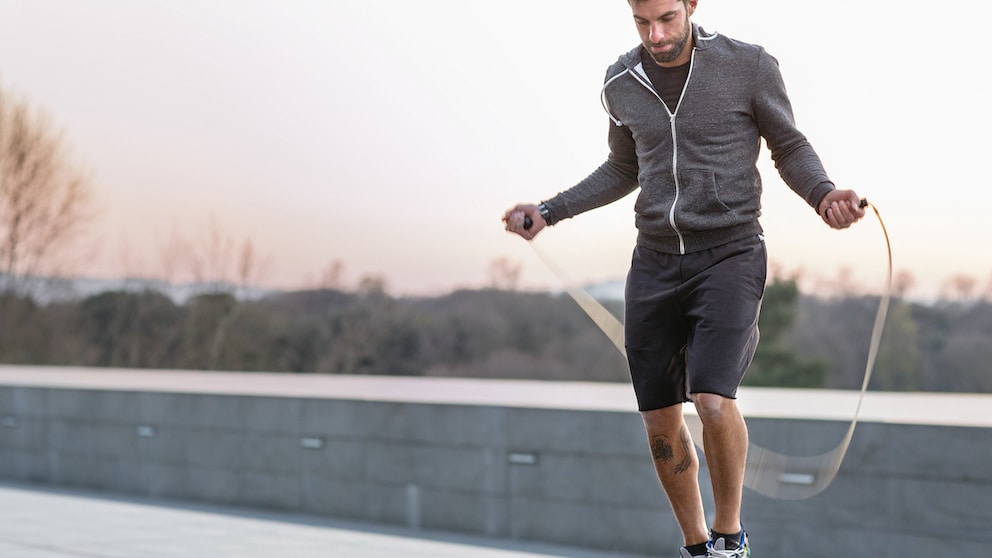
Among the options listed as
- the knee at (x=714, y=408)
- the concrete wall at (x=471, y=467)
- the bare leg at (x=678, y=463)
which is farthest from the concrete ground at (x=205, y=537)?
the knee at (x=714, y=408)

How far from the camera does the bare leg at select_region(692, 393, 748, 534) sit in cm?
333

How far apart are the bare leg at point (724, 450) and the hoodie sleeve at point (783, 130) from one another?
22.6 inches

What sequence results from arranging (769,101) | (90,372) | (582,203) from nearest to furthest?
1. (769,101)
2. (582,203)
3. (90,372)

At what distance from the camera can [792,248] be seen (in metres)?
31.3

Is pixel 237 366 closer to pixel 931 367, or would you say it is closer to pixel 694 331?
pixel 931 367

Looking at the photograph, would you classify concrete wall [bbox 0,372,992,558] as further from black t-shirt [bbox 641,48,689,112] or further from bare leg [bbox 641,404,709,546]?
black t-shirt [bbox 641,48,689,112]

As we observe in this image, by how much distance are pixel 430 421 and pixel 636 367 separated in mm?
3542

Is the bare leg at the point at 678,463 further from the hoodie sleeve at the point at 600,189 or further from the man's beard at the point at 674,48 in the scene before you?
the man's beard at the point at 674,48

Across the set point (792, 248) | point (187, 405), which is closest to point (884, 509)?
point (187, 405)

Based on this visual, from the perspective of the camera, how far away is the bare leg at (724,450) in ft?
10.9

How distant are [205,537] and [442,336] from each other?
24524mm

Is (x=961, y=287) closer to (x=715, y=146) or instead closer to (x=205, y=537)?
(x=205, y=537)

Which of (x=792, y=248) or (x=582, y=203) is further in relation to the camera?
(x=792, y=248)

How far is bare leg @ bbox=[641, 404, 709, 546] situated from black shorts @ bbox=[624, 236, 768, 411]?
0.04 metres
